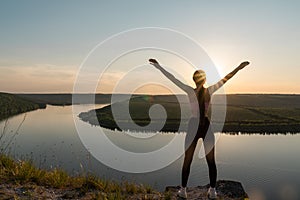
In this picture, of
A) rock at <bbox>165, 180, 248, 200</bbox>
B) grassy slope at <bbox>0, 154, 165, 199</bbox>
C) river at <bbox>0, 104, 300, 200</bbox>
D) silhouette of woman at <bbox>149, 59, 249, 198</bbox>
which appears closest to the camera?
grassy slope at <bbox>0, 154, 165, 199</bbox>

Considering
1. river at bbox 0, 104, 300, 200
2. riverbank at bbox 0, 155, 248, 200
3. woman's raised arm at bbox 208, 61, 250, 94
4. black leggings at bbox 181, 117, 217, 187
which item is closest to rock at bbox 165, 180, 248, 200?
riverbank at bbox 0, 155, 248, 200

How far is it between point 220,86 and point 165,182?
419 inches

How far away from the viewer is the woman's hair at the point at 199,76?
6465mm

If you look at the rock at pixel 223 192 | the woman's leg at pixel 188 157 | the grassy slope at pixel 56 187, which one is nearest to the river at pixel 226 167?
the grassy slope at pixel 56 187

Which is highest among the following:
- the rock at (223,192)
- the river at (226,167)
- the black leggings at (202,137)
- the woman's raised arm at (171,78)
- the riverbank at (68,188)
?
the woman's raised arm at (171,78)

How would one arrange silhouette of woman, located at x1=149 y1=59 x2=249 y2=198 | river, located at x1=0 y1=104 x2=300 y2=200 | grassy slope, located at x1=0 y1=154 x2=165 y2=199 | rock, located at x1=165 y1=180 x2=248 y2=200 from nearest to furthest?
1. grassy slope, located at x1=0 y1=154 x2=165 y2=199
2. silhouette of woman, located at x1=149 y1=59 x2=249 y2=198
3. rock, located at x1=165 y1=180 x2=248 y2=200
4. river, located at x1=0 y1=104 x2=300 y2=200

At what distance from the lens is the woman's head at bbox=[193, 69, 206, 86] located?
6469mm

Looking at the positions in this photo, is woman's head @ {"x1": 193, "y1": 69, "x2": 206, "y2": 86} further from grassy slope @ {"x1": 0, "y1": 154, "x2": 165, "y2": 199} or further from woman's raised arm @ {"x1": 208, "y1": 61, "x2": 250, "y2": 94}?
grassy slope @ {"x1": 0, "y1": 154, "x2": 165, "y2": 199}

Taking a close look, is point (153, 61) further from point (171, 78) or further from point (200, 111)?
point (200, 111)

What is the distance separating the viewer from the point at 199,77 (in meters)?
6.47

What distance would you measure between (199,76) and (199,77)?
0.8 inches

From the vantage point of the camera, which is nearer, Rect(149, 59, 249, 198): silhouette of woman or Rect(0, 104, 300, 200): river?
Rect(149, 59, 249, 198): silhouette of woman

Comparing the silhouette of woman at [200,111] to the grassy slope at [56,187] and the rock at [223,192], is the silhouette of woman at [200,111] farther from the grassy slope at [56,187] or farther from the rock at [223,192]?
the grassy slope at [56,187]

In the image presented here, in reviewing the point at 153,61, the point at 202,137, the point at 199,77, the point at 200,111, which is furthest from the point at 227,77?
the point at 153,61
